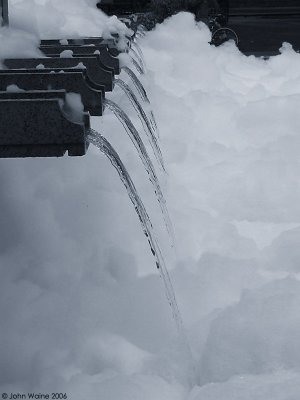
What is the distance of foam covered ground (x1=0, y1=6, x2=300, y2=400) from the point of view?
446 centimetres

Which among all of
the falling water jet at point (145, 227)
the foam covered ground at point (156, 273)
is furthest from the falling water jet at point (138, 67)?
the falling water jet at point (145, 227)

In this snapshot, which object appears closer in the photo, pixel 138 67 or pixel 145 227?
pixel 145 227

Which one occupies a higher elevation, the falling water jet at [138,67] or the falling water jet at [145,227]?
the falling water jet at [145,227]

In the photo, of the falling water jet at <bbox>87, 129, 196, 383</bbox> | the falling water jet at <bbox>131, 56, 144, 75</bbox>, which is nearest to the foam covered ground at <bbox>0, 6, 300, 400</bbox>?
the falling water jet at <bbox>87, 129, 196, 383</bbox>

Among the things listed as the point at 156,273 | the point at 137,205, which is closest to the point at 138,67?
the point at 137,205

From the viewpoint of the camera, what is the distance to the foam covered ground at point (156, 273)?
446 cm

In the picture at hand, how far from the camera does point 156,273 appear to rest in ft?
18.2

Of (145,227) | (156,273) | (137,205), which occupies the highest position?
(137,205)

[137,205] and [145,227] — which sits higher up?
[137,205]

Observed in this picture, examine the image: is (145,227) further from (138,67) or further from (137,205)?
(138,67)

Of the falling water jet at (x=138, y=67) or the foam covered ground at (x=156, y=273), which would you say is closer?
the foam covered ground at (x=156, y=273)

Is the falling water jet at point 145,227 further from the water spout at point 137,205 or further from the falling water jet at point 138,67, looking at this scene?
the falling water jet at point 138,67

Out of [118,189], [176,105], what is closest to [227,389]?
[118,189]

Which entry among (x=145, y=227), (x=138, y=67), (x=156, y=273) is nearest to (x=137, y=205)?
(x=145, y=227)
